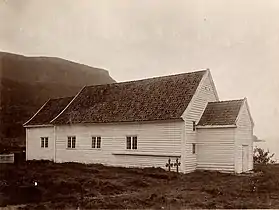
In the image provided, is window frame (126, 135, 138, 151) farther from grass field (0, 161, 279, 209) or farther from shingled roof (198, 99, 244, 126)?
shingled roof (198, 99, 244, 126)

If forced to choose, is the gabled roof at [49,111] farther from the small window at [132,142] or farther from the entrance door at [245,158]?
the entrance door at [245,158]

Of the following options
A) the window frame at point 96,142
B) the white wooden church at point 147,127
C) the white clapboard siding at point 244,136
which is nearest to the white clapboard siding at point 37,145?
the white wooden church at point 147,127

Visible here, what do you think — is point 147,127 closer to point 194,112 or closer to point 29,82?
point 194,112

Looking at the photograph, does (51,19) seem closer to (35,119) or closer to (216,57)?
(35,119)

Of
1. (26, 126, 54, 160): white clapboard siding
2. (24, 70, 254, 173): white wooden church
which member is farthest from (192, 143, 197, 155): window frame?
(26, 126, 54, 160): white clapboard siding

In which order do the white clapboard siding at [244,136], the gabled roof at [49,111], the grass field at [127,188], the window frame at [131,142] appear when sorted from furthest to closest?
the window frame at [131,142] < the gabled roof at [49,111] < the white clapboard siding at [244,136] < the grass field at [127,188]
